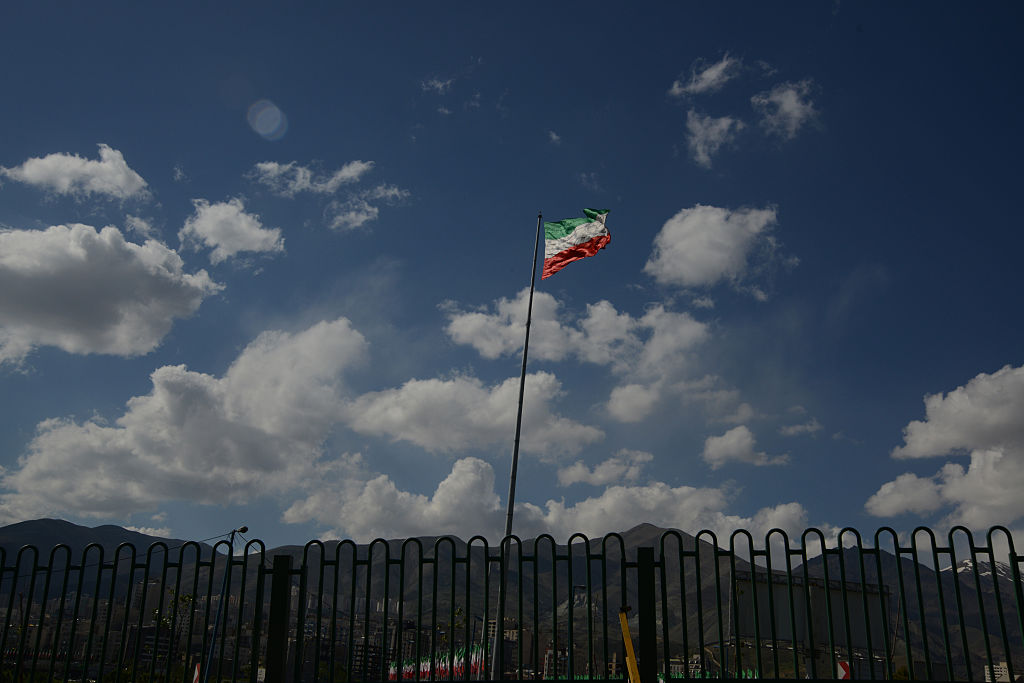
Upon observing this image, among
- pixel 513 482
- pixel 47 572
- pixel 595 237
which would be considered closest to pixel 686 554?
pixel 47 572

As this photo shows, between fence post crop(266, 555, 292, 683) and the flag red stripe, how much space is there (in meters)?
19.0

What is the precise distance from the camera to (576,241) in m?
26.8

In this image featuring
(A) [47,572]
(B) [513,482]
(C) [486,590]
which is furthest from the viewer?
(B) [513,482]

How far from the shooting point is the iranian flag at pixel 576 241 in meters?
26.6

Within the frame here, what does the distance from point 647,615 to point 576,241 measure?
19.5 m

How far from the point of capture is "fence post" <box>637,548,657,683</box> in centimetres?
838

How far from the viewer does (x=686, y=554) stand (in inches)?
339

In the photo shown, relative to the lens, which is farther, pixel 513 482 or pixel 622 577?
pixel 513 482

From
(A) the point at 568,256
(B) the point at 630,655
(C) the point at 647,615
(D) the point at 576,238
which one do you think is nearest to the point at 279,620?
(B) the point at 630,655

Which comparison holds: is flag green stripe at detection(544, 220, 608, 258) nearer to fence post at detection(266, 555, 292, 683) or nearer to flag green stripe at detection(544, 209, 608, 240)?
flag green stripe at detection(544, 209, 608, 240)

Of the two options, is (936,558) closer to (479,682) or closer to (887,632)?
(887,632)

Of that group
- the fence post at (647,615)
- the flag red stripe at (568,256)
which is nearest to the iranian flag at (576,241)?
the flag red stripe at (568,256)

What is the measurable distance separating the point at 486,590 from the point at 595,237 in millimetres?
19689

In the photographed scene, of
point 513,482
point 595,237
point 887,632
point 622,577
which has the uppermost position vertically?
point 595,237
